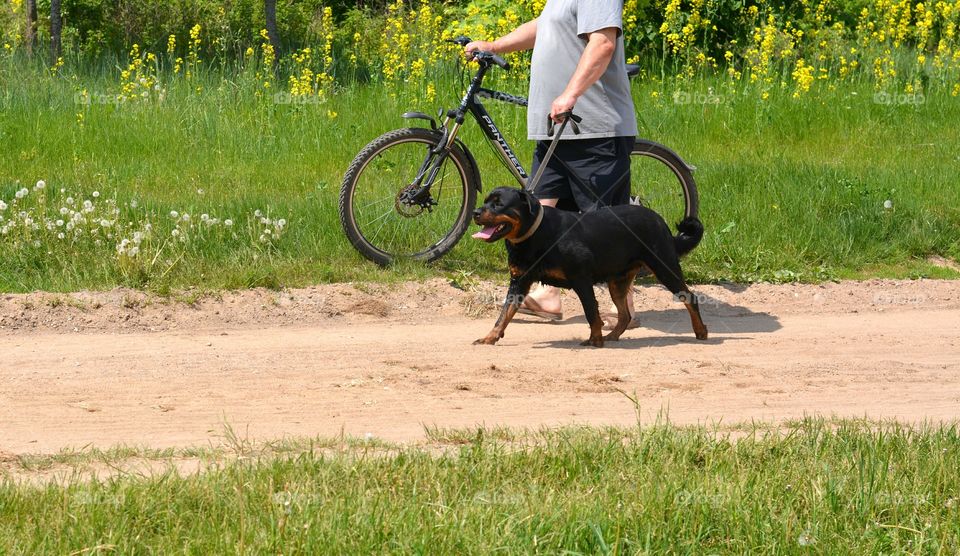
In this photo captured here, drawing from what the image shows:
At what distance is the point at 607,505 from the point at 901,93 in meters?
10.0

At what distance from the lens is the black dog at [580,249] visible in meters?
6.32

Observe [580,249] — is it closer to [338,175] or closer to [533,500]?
[533,500]

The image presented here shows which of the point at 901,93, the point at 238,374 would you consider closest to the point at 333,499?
the point at 238,374

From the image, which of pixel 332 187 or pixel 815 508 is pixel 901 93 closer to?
pixel 332 187

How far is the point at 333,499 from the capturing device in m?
3.99

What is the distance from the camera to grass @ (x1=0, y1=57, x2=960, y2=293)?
804 centimetres

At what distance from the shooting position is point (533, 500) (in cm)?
402

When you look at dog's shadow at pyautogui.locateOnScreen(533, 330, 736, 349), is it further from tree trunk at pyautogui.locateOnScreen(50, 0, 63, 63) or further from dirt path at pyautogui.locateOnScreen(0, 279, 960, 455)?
tree trunk at pyautogui.locateOnScreen(50, 0, 63, 63)

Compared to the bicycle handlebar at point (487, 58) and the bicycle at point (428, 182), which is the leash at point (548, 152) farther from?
the bicycle at point (428, 182)

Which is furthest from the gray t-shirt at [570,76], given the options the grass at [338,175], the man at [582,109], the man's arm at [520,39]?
the grass at [338,175]

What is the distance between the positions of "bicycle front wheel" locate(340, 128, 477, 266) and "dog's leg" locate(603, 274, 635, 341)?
5.21 ft

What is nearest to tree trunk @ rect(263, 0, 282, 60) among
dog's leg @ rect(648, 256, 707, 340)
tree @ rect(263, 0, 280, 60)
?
tree @ rect(263, 0, 280, 60)

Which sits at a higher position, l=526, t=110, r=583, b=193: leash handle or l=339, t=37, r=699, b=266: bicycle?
l=526, t=110, r=583, b=193: leash handle

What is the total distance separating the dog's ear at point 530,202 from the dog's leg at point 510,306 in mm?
415
